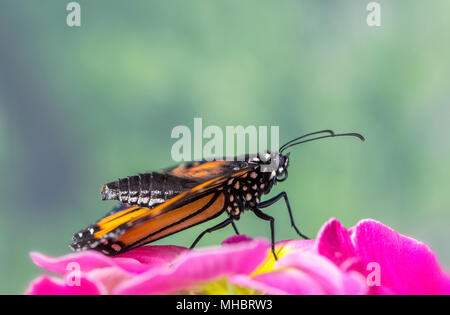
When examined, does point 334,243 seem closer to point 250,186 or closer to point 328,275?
point 328,275

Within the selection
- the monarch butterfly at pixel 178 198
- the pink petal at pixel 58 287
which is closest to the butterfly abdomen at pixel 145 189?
the monarch butterfly at pixel 178 198

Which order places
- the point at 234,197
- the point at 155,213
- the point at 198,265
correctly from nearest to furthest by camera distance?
the point at 198,265 < the point at 155,213 < the point at 234,197

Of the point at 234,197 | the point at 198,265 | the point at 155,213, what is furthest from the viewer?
the point at 234,197

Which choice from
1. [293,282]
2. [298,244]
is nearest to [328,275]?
[293,282]

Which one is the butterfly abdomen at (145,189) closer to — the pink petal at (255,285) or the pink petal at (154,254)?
the pink petal at (154,254)

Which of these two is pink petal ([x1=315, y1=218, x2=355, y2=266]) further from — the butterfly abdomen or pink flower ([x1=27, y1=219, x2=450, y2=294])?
the butterfly abdomen
